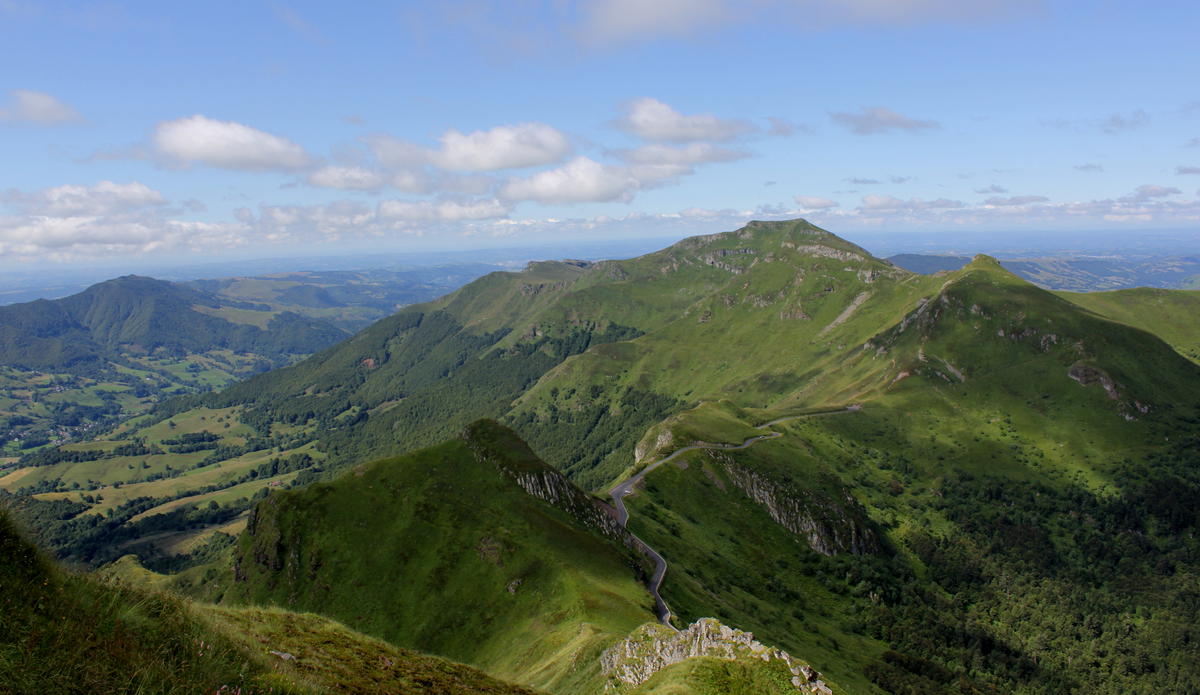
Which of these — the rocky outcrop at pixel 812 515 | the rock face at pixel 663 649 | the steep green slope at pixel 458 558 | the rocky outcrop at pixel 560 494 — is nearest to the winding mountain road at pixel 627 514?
the steep green slope at pixel 458 558

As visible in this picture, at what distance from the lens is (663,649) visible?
200 feet

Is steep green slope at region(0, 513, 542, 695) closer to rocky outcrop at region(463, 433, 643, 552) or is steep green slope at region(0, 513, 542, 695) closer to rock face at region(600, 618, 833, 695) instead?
rock face at region(600, 618, 833, 695)

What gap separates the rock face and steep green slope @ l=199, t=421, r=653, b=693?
10079 millimetres

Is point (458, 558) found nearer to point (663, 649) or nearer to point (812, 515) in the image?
point (663, 649)

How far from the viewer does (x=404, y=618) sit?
101 meters

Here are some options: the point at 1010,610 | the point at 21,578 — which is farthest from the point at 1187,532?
the point at 21,578

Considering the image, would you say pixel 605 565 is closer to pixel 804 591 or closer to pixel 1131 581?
pixel 804 591

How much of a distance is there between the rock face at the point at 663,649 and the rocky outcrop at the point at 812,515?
12102cm

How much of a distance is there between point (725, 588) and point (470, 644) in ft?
196

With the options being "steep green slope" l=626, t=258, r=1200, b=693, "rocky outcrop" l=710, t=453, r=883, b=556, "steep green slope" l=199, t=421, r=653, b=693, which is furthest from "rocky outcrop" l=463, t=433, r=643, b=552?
"rocky outcrop" l=710, t=453, r=883, b=556

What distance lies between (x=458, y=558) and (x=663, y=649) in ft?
185

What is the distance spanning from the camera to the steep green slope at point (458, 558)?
3472 inches

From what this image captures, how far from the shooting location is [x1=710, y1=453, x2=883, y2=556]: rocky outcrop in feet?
560

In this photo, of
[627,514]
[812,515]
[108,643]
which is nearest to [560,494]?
[627,514]
